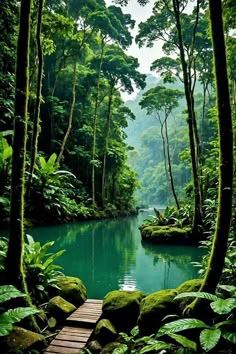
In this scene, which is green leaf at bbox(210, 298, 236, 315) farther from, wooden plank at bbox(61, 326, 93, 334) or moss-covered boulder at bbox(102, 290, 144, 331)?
wooden plank at bbox(61, 326, 93, 334)

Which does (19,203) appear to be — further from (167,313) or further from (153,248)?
(153,248)

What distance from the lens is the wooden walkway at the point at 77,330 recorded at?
3443 millimetres

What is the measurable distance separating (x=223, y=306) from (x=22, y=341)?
76.6 inches

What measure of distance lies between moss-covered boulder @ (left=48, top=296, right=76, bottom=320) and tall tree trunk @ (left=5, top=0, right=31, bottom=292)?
2.56ft

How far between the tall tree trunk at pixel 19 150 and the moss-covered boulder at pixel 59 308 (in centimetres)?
78

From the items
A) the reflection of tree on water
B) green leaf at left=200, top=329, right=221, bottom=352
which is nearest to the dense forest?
green leaf at left=200, top=329, right=221, bottom=352

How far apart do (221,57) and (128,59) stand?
20032 millimetres

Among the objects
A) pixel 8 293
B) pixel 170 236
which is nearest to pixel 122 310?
pixel 8 293

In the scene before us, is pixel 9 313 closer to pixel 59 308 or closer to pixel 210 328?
pixel 59 308

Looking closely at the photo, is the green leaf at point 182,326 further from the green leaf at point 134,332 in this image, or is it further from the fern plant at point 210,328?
the green leaf at point 134,332

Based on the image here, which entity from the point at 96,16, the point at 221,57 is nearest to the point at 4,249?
the point at 221,57

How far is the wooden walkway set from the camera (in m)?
3.44

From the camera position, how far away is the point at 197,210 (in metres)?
11.0

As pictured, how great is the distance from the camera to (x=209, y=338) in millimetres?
2693
